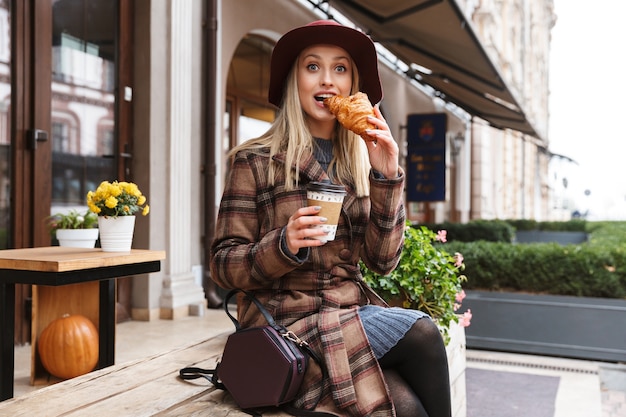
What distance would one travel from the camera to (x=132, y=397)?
2105mm

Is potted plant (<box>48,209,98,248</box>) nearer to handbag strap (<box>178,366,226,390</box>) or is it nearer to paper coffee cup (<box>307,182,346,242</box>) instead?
handbag strap (<box>178,366,226,390</box>)

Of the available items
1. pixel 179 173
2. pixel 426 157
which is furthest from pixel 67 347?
pixel 426 157

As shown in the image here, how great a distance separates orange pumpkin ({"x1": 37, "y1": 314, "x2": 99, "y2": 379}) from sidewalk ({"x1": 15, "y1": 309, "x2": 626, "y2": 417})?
0.22m

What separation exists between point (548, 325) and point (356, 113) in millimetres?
4689

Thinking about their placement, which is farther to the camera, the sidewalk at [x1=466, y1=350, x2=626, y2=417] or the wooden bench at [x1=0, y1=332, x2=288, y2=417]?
the sidewalk at [x1=466, y1=350, x2=626, y2=417]

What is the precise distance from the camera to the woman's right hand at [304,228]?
175cm

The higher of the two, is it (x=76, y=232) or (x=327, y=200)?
(x=327, y=200)

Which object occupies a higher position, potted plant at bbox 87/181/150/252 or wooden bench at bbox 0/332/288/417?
potted plant at bbox 87/181/150/252

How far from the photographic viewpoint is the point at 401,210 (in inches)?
85.8

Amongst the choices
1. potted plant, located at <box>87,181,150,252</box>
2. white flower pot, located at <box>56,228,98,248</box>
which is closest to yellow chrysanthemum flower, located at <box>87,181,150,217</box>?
potted plant, located at <box>87,181,150,252</box>

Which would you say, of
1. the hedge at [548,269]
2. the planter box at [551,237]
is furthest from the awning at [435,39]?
the planter box at [551,237]

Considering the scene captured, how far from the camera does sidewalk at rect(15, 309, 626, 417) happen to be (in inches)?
170

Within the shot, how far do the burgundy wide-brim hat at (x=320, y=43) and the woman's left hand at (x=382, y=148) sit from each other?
0.31 metres

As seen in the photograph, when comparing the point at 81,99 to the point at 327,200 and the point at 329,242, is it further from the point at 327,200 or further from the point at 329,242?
the point at 327,200
